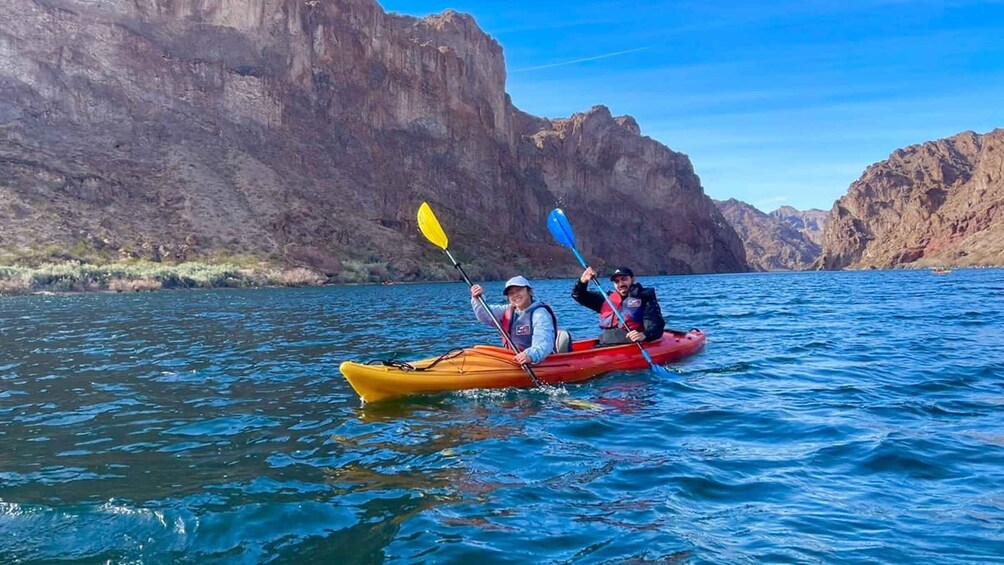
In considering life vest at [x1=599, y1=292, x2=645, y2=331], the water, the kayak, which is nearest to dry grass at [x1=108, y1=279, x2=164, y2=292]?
the water

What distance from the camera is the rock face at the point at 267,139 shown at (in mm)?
59312

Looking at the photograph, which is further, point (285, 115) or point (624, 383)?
point (285, 115)

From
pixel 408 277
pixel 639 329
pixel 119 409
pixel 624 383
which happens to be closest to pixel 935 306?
pixel 639 329

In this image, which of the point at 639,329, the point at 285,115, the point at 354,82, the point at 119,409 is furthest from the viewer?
the point at 354,82

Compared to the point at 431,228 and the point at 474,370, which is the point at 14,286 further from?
the point at 474,370

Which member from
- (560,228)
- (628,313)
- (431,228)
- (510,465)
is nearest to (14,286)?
(431,228)

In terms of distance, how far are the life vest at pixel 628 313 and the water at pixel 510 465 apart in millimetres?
1227

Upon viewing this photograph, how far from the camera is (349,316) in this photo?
24.5m

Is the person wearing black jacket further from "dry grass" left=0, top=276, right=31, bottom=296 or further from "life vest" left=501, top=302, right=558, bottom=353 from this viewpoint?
"dry grass" left=0, top=276, right=31, bottom=296

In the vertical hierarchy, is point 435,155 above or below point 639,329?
above

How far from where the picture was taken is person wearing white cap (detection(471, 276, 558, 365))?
10.1 metres

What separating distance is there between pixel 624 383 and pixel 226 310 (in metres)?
20.7

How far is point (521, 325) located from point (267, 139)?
77037 millimetres

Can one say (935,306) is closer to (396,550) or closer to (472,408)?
(472,408)
